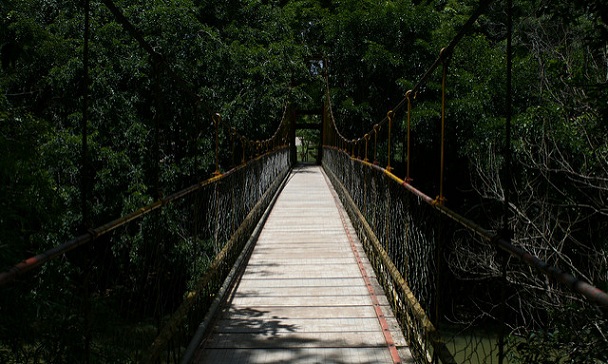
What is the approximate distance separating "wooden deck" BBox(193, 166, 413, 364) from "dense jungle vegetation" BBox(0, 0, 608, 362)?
1.94 m

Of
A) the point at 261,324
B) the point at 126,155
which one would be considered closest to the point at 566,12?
the point at 261,324

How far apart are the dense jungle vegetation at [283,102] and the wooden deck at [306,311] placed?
1.94 metres

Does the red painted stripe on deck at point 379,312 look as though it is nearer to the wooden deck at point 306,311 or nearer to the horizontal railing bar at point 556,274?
the wooden deck at point 306,311

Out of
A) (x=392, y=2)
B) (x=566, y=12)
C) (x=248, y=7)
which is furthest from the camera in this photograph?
(x=392, y=2)

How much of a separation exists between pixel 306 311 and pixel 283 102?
8.30 m

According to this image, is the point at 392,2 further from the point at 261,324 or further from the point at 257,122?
the point at 261,324

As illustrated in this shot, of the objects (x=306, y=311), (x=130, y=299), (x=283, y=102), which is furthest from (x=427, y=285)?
(x=283, y=102)

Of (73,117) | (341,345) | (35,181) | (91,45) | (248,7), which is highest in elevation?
(248,7)

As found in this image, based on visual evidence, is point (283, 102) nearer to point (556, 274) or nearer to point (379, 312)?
point (379, 312)

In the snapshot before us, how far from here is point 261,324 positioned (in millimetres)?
3100

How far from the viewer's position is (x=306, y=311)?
337 cm

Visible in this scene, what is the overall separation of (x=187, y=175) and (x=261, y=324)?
704 cm

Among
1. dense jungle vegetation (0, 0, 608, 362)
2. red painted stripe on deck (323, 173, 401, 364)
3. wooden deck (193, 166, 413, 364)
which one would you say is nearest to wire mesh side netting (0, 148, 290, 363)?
wooden deck (193, 166, 413, 364)

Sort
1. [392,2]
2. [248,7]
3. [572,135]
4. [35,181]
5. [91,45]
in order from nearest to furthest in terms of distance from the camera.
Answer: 1. [35,181]
2. [572,135]
3. [91,45]
4. [248,7]
5. [392,2]
